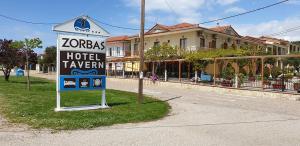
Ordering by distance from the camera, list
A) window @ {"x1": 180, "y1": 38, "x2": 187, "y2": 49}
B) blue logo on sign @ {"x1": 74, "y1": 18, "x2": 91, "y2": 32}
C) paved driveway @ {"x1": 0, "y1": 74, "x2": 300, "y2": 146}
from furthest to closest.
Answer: window @ {"x1": 180, "y1": 38, "x2": 187, "y2": 49}, blue logo on sign @ {"x1": 74, "y1": 18, "x2": 91, "y2": 32}, paved driveway @ {"x1": 0, "y1": 74, "x2": 300, "y2": 146}

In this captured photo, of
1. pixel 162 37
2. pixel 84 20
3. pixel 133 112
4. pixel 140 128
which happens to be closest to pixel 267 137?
pixel 140 128

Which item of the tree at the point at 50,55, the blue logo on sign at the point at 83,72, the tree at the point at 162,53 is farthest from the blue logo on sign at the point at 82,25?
the tree at the point at 50,55

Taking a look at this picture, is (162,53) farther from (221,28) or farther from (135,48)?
(135,48)

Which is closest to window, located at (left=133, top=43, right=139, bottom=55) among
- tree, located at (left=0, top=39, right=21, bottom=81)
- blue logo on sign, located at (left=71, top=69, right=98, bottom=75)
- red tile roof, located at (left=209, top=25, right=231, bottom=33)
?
red tile roof, located at (left=209, top=25, right=231, bottom=33)

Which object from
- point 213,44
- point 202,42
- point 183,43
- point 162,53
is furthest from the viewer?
point 213,44

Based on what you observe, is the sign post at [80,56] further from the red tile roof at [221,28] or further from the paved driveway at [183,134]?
the red tile roof at [221,28]

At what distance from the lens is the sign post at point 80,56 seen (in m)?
12.4

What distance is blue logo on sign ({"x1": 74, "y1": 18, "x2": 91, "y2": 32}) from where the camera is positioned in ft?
42.1

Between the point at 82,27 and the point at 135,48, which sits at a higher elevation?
the point at 135,48

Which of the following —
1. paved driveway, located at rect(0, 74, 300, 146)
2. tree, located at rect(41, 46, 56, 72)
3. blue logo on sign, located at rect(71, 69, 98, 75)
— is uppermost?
tree, located at rect(41, 46, 56, 72)

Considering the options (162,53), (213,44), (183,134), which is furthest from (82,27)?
(213,44)

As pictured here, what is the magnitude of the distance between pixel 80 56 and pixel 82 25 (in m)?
1.18

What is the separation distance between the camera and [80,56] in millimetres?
12773

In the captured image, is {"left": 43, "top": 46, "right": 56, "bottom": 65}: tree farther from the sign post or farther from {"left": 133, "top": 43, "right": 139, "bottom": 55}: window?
the sign post
